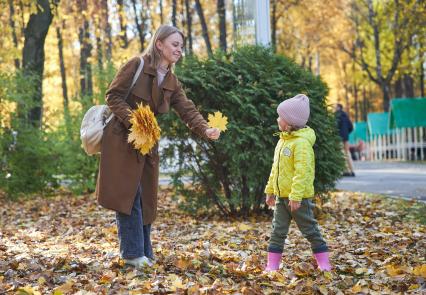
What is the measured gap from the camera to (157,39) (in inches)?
217

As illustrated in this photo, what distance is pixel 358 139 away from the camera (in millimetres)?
38312

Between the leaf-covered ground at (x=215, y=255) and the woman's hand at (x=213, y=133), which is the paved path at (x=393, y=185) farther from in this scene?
the woman's hand at (x=213, y=133)

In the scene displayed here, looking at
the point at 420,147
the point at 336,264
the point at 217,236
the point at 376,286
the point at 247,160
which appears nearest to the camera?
the point at 376,286

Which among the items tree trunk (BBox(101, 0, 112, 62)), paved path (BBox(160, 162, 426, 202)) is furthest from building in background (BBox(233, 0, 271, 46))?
tree trunk (BBox(101, 0, 112, 62))

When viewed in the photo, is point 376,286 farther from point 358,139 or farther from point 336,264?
point 358,139

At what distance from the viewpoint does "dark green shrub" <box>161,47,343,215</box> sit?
8.53 m

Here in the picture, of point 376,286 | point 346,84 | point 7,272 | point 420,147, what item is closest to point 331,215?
point 376,286

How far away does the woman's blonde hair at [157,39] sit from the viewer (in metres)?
5.48

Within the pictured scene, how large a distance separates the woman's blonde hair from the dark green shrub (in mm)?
2874

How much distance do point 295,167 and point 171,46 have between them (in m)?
1.36

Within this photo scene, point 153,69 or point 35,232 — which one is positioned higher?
point 153,69

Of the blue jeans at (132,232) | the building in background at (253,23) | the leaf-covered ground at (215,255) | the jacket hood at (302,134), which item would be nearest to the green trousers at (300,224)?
the leaf-covered ground at (215,255)

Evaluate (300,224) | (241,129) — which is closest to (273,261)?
(300,224)

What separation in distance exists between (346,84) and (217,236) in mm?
43132
